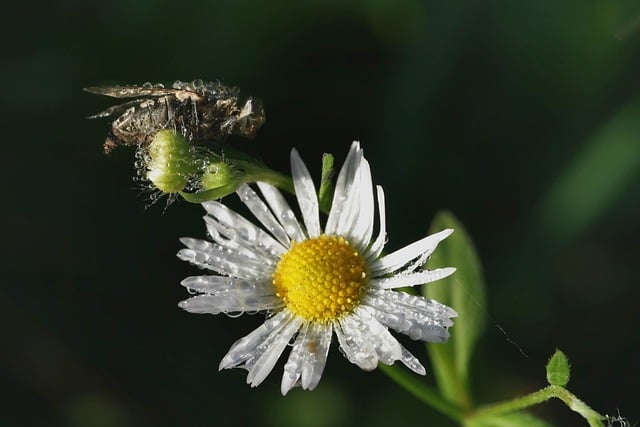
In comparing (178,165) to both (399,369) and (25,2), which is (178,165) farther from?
(25,2)

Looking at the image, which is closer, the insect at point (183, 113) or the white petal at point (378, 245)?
the insect at point (183, 113)

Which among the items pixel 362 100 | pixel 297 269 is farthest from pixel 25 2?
pixel 297 269

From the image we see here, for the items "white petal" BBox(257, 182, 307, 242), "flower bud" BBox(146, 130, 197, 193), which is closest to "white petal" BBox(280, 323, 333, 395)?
"white petal" BBox(257, 182, 307, 242)

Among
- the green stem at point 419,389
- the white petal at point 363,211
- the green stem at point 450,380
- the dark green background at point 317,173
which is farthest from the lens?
the dark green background at point 317,173

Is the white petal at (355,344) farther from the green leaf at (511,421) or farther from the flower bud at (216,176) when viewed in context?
the green leaf at (511,421)

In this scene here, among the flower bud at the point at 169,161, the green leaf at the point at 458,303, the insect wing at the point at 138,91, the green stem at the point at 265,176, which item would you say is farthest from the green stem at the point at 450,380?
the insect wing at the point at 138,91

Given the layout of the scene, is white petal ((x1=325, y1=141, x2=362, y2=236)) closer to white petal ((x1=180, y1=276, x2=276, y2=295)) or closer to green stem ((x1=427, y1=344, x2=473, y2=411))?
white petal ((x1=180, y1=276, x2=276, y2=295))
